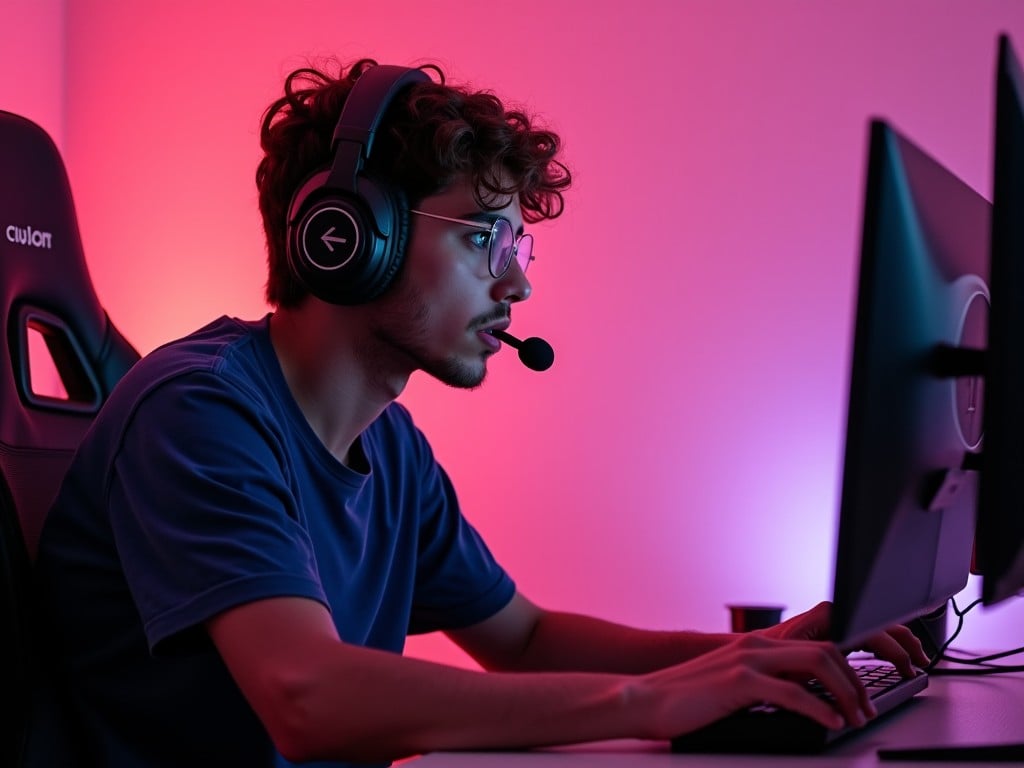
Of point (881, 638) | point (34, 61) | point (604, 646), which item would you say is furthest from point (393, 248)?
point (34, 61)

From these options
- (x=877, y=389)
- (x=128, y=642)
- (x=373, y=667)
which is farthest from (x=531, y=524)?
(x=877, y=389)

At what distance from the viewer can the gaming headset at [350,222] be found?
4.05 feet

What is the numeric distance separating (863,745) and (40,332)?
3.08 feet

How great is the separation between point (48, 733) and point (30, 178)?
589 millimetres

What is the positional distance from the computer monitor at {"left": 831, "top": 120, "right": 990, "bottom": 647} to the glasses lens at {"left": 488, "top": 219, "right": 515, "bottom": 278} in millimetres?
603

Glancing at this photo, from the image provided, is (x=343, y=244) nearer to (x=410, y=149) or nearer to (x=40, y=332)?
(x=410, y=149)

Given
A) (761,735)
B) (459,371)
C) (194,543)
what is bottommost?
(761,735)

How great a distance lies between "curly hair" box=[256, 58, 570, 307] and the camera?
136cm

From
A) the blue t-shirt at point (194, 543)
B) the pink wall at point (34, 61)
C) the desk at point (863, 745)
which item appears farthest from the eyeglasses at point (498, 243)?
the pink wall at point (34, 61)

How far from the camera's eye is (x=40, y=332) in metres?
1.28

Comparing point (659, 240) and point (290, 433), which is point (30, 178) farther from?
point (659, 240)

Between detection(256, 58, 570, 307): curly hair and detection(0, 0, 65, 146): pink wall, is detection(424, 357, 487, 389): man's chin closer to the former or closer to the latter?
detection(256, 58, 570, 307): curly hair

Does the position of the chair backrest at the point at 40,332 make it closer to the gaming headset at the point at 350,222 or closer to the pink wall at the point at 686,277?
the gaming headset at the point at 350,222

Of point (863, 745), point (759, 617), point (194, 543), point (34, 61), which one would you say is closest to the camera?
point (863, 745)
